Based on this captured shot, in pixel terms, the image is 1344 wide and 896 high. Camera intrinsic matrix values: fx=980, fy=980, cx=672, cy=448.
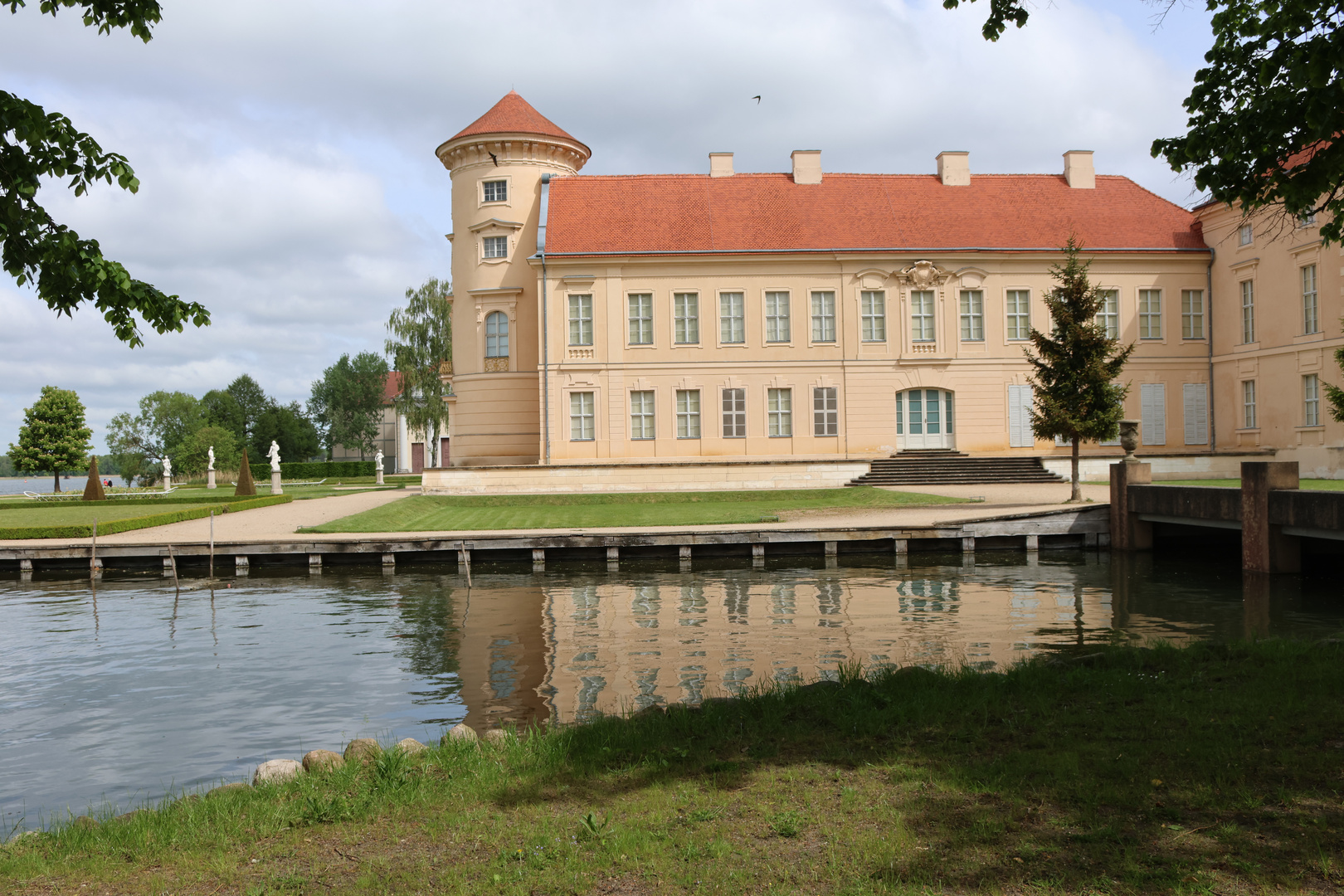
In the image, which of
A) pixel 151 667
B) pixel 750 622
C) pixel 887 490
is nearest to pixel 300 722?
pixel 151 667

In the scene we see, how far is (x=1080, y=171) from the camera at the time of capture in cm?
4166

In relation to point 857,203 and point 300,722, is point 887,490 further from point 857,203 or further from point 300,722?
point 300,722

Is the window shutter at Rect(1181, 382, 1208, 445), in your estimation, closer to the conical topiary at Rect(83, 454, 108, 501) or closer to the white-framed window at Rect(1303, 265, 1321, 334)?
the white-framed window at Rect(1303, 265, 1321, 334)

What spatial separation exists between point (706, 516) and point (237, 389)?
8323 cm

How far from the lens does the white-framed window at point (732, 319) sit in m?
38.6

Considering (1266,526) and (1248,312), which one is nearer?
(1266,526)

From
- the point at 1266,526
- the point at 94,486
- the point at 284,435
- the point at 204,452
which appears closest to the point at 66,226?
the point at 1266,526

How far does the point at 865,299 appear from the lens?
127 feet

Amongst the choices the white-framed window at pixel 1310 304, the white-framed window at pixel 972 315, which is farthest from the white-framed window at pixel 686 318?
the white-framed window at pixel 1310 304

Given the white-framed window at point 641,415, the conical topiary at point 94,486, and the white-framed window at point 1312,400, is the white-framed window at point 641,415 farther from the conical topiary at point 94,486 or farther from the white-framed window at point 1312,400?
the white-framed window at point 1312,400

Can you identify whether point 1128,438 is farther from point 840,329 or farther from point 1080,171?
point 1080,171

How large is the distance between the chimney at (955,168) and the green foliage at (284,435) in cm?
6505

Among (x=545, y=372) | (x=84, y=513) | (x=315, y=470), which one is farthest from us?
(x=315, y=470)

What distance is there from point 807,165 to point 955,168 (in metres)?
6.27
